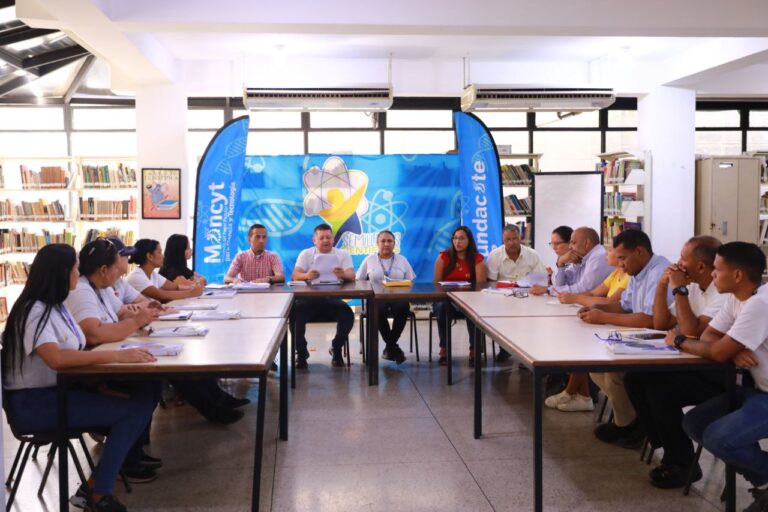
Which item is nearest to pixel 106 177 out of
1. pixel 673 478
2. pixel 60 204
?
pixel 60 204

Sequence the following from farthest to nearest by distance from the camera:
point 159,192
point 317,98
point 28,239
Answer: point 28,239 < point 159,192 < point 317,98

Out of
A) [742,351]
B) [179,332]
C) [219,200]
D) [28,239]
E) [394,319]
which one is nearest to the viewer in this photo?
[742,351]

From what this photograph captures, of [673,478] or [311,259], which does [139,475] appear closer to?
[673,478]

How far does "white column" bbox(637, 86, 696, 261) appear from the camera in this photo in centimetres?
811

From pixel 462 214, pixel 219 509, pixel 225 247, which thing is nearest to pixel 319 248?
pixel 225 247

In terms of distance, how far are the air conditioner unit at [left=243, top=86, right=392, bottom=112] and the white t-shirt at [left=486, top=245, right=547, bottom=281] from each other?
206 cm

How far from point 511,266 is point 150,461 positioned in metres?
3.87

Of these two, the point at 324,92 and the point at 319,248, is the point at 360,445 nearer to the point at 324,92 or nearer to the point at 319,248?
the point at 319,248

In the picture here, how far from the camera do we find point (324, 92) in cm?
728

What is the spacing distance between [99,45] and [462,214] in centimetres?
414

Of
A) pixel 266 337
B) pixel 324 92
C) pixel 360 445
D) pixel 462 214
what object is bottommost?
pixel 360 445

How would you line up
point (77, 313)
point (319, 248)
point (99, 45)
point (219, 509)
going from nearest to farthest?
point (219, 509) → point (77, 313) → point (99, 45) → point (319, 248)

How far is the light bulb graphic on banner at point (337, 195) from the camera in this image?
8.15 meters

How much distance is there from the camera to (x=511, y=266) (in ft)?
21.6
